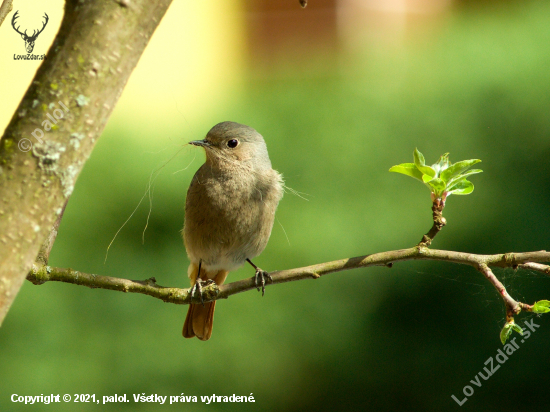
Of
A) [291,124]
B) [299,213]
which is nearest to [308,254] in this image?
[299,213]

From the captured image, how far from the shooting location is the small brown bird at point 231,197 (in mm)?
2650

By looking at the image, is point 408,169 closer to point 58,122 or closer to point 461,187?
point 461,187

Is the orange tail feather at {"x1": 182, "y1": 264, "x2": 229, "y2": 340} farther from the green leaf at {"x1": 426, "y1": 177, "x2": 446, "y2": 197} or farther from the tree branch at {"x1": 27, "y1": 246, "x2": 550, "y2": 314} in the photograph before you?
the green leaf at {"x1": 426, "y1": 177, "x2": 446, "y2": 197}

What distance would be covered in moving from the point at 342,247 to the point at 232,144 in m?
1.90

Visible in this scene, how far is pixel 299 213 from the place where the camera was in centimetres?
446

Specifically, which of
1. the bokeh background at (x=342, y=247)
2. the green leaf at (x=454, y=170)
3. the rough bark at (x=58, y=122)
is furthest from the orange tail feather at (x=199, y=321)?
the rough bark at (x=58, y=122)

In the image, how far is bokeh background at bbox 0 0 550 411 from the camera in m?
4.10

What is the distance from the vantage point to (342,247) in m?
4.31

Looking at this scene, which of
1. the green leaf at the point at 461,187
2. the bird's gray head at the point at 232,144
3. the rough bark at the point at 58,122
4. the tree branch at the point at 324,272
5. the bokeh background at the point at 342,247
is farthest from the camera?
the bokeh background at the point at 342,247

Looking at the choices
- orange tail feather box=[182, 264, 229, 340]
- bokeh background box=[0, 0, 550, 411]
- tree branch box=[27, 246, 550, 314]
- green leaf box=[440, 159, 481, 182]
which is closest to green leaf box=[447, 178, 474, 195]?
green leaf box=[440, 159, 481, 182]

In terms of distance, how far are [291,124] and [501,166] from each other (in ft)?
5.67

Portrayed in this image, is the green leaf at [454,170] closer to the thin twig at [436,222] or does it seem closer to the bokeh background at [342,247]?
the thin twig at [436,222]

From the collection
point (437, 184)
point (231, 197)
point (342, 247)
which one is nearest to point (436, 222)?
point (437, 184)

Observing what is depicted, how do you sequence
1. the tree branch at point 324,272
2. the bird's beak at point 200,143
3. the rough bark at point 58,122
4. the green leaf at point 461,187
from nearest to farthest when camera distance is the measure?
the rough bark at point 58,122, the tree branch at point 324,272, the green leaf at point 461,187, the bird's beak at point 200,143
